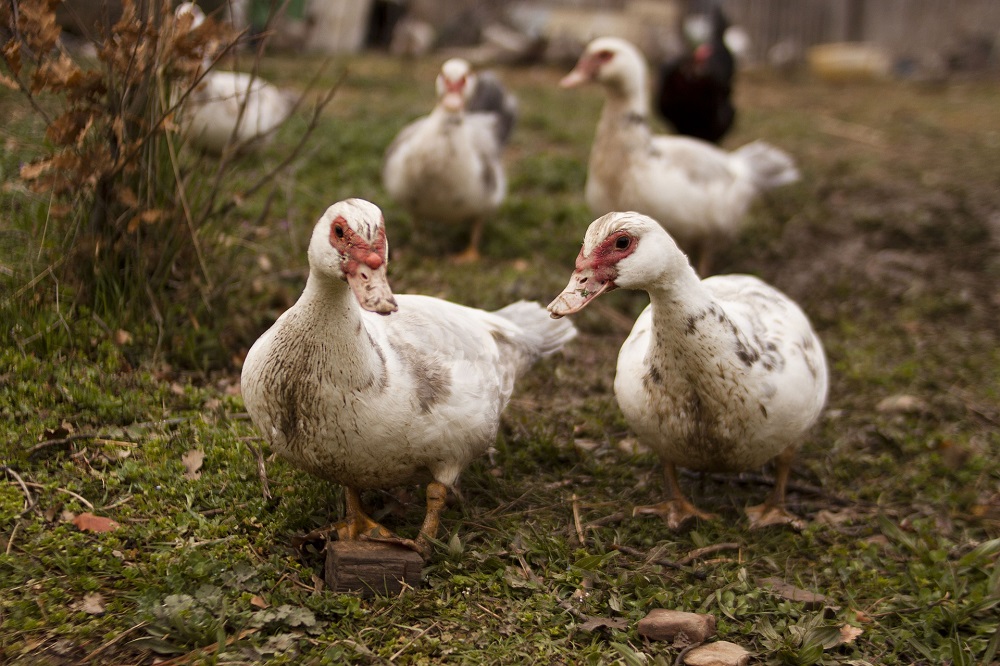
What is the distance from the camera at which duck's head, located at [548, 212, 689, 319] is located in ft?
10.1

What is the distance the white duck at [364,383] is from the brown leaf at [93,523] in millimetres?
601

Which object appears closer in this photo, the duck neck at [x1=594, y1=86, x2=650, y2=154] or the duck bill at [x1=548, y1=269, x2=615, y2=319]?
the duck bill at [x1=548, y1=269, x2=615, y2=319]

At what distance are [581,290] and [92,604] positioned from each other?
1827 mm

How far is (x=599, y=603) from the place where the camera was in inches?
123

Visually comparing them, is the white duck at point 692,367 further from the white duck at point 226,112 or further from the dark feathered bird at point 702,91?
the dark feathered bird at point 702,91

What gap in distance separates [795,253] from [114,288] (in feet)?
14.9

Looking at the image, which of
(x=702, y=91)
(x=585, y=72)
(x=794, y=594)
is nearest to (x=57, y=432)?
(x=794, y=594)

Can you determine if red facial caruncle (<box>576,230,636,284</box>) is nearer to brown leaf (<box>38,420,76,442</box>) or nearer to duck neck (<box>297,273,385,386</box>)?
duck neck (<box>297,273,385,386</box>)

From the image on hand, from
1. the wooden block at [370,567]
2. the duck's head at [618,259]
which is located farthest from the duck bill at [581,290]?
the wooden block at [370,567]

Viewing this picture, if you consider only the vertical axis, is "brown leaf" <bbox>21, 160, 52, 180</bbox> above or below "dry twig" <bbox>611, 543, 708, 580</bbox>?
above

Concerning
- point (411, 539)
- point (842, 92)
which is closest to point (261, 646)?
point (411, 539)

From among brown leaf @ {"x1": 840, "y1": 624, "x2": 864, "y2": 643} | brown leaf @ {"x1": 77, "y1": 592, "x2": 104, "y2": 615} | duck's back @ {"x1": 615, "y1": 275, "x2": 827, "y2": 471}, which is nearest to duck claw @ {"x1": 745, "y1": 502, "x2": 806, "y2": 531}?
duck's back @ {"x1": 615, "y1": 275, "x2": 827, "y2": 471}

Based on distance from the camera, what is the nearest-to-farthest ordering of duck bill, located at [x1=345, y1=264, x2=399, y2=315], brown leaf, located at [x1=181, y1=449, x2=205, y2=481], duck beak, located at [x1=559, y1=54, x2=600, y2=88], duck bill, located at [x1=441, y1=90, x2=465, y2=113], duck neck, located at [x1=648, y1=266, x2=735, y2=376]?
duck bill, located at [x1=345, y1=264, x2=399, y2=315] < duck neck, located at [x1=648, y1=266, x2=735, y2=376] < brown leaf, located at [x1=181, y1=449, x2=205, y2=481] < duck bill, located at [x1=441, y1=90, x2=465, y2=113] < duck beak, located at [x1=559, y1=54, x2=600, y2=88]

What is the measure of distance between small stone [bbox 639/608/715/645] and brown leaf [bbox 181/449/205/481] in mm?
1726
